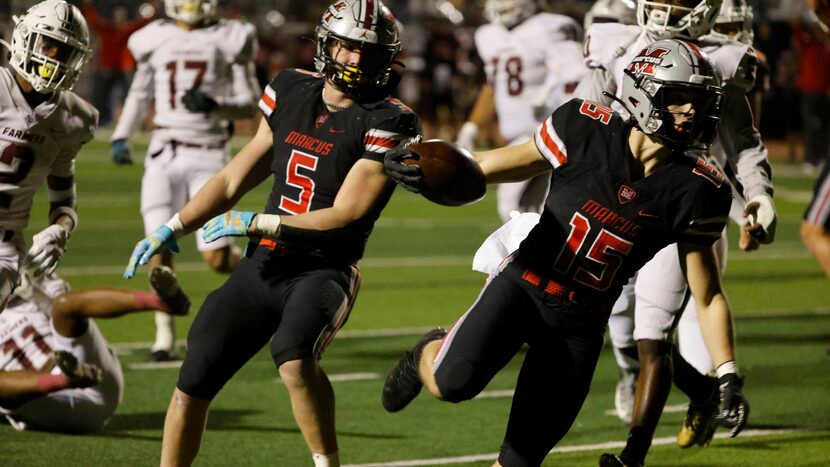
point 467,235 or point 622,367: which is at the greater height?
point 622,367

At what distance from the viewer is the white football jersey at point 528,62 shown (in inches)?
318

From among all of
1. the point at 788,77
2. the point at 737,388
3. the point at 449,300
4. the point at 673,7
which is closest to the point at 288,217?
the point at 737,388

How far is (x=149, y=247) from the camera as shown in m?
4.02

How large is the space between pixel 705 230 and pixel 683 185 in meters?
0.16

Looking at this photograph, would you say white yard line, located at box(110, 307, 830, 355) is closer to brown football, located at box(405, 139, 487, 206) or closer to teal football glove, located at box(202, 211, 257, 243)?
teal football glove, located at box(202, 211, 257, 243)

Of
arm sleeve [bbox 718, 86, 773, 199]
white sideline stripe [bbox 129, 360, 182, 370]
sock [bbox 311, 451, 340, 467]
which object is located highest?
arm sleeve [bbox 718, 86, 773, 199]

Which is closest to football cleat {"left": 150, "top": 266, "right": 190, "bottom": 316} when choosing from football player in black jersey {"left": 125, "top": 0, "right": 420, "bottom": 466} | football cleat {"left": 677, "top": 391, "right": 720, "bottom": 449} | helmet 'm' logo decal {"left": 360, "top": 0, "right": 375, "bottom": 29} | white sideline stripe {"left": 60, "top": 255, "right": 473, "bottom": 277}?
football player in black jersey {"left": 125, "top": 0, "right": 420, "bottom": 466}

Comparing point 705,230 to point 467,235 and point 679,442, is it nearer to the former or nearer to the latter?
point 679,442

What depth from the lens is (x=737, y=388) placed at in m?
3.90

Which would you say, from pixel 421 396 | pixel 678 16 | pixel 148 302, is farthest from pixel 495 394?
pixel 678 16

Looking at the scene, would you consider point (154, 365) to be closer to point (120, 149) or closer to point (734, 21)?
point (120, 149)

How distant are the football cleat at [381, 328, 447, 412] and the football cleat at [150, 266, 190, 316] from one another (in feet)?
3.66

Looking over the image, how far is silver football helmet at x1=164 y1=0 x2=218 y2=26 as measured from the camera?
7.21 m

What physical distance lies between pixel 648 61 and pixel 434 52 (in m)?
16.9
